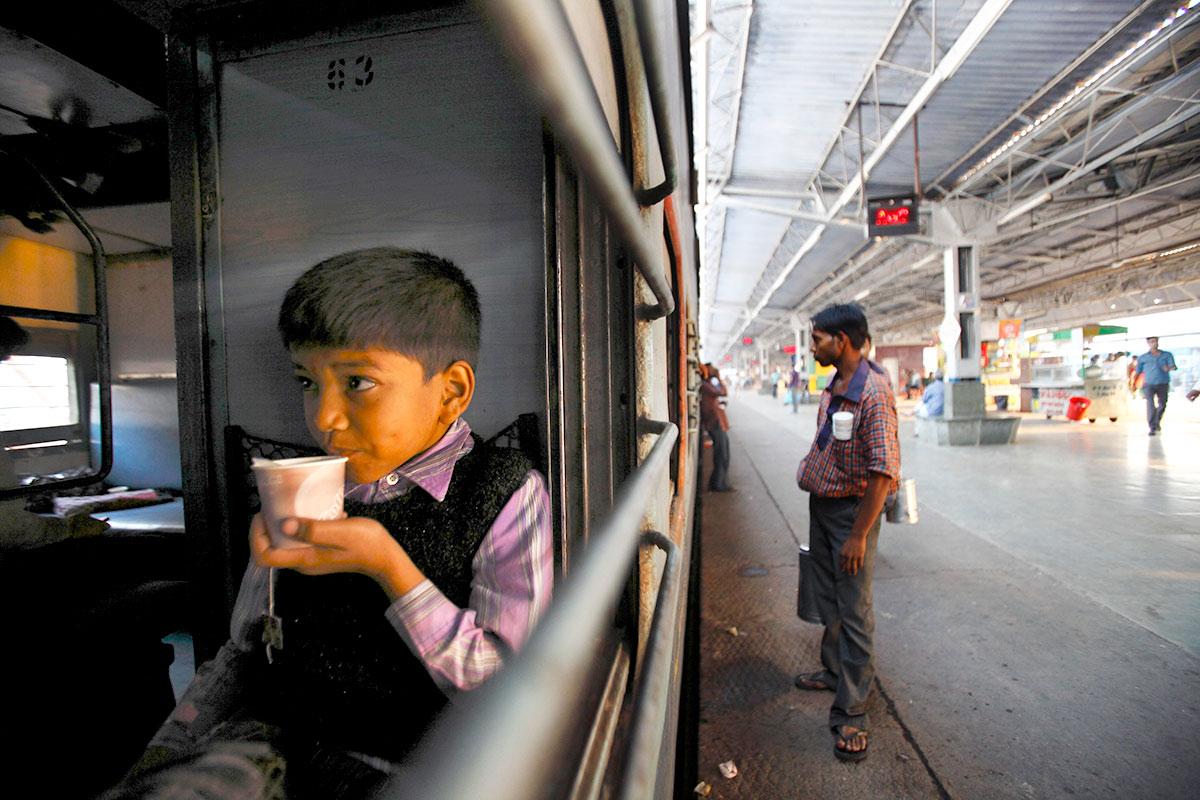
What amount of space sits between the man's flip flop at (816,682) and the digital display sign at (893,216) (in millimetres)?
8417

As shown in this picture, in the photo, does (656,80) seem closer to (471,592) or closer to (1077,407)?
(471,592)

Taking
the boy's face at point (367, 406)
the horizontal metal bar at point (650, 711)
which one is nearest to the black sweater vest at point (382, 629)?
the boy's face at point (367, 406)

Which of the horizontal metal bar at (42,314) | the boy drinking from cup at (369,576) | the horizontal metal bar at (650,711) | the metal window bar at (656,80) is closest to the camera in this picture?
the horizontal metal bar at (650,711)

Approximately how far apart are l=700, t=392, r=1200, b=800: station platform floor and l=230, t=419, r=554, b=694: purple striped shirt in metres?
1.69

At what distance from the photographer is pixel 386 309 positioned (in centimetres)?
119

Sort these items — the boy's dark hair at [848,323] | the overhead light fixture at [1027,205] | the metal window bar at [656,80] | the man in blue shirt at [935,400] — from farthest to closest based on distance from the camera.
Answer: the man in blue shirt at [935,400]
the overhead light fixture at [1027,205]
the boy's dark hair at [848,323]
the metal window bar at [656,80]

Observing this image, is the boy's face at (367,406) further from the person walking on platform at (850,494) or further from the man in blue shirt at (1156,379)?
the man in blue shirt at (1156,379)

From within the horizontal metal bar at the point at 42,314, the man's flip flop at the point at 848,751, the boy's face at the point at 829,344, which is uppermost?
the horizontal metal bar at the point at 42,314

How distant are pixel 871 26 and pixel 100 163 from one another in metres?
7.29

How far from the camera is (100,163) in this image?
298 cm

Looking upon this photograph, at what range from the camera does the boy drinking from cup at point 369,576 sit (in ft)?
3.59

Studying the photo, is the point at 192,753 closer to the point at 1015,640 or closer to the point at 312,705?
the point at 312,705

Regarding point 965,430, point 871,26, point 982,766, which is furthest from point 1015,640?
point 965,430

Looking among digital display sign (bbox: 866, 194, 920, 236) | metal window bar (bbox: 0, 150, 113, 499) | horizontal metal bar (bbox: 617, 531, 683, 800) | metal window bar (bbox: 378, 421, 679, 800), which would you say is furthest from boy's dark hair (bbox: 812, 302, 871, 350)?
digital display sign (bbox: 866, 194, 920, 236)
